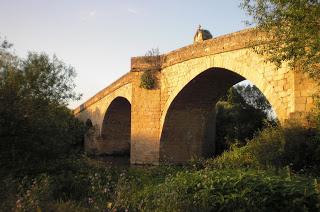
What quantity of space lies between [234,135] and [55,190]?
12768 mm

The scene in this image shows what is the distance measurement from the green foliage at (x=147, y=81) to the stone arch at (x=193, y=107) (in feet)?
2.57

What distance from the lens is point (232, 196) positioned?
449cm

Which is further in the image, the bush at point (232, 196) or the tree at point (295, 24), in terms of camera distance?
the tree at point (295, 24)

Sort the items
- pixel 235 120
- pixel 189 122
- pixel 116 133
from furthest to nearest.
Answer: pixel 116 133 < pixel 235 120 < pixel 189 122

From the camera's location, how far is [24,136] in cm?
705

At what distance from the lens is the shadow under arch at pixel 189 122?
14312mm

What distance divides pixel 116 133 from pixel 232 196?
2147 cm

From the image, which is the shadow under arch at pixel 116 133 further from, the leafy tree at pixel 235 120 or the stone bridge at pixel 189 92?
the leafy tree at pixel 235 120

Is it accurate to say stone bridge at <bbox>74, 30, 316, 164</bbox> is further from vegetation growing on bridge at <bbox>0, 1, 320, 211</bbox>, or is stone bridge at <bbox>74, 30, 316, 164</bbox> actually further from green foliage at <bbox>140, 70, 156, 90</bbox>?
vegetation growing on bridge at <bbox>0, 1, 320, 211</bbox>

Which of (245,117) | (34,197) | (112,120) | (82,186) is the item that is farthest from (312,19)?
(112,120)

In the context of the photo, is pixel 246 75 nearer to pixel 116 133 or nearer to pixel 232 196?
pixel 232 196

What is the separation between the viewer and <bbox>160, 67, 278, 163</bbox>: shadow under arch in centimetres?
1431

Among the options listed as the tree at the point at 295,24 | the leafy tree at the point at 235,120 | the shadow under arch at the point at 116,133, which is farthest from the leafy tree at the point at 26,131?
the shadow under arch at the point at 116,133

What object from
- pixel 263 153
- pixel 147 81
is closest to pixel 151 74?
pixel 147 81
